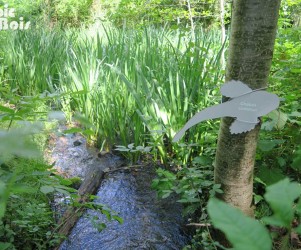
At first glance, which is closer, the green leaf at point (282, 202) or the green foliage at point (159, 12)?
the green leaf at point (282, 202)

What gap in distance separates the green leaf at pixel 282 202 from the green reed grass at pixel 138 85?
1.00m

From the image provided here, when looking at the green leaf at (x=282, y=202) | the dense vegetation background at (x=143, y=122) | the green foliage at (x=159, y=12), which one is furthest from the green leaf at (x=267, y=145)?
the green foliage at (x=159, y=12)

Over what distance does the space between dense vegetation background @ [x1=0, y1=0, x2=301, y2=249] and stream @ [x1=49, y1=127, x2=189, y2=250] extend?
0.11m

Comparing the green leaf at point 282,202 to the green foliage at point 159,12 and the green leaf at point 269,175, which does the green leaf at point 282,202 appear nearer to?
the green leaf at point 269,175

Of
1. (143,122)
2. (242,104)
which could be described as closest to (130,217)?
(143,122)

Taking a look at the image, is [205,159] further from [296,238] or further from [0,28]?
[0,28]

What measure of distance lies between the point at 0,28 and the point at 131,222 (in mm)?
3775

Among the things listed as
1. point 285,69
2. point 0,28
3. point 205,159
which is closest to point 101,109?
point 205,159

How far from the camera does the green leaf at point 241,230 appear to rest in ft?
0.67

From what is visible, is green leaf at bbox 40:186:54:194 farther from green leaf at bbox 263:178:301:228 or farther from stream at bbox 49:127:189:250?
green leaf at bbox 263:178:301:228

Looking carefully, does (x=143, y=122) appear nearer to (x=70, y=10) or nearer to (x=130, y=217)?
(x=130, y=217)

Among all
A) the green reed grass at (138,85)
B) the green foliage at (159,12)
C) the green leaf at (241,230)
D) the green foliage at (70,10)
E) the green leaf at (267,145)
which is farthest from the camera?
the green foliage at (70,10)

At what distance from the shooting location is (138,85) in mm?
1921

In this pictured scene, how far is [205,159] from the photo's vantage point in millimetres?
1286
